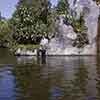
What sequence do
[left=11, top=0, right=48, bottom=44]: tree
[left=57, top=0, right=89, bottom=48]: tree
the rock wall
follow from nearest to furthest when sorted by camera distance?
the rock wall
[left=57, top=0, right=89, bottom=48]: tree
[left=11, top=0, right=48, bottom=44]: tree

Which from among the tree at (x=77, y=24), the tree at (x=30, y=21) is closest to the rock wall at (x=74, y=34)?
the tree at (x=77, y=24)

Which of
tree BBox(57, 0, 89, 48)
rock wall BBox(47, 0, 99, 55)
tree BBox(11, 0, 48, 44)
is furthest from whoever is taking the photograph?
tree BBox(11, 0, 48, 44)

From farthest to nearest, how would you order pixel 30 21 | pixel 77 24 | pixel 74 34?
pixel 30 21 < pixel 77 24 < pixel 74 34

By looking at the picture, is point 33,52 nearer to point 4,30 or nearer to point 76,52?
point 76,52

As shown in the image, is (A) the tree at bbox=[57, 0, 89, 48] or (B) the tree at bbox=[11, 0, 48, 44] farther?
(B) the tree at bbox=[11, 0, 48, 44]

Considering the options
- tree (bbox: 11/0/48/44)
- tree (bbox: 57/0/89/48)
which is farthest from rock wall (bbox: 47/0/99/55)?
tree (bbox: 11/0/48/44)

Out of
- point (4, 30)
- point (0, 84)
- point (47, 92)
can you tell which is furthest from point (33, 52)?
point (47, 92)

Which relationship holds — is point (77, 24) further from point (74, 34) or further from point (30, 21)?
point (30, 21)

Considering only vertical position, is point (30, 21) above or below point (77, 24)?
above

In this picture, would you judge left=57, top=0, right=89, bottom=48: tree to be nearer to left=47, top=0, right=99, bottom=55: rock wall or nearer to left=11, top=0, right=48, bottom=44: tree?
left=47, top=0, right=99, bottom=55: rock wall

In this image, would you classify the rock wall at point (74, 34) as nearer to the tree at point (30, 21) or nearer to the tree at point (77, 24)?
the tree at point (77, 24)

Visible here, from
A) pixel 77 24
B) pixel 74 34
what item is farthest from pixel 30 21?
pixel 74 34

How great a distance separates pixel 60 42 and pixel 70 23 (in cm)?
391

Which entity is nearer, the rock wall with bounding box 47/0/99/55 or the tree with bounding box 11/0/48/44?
the rock wall with bounding box 47/0/99/55
